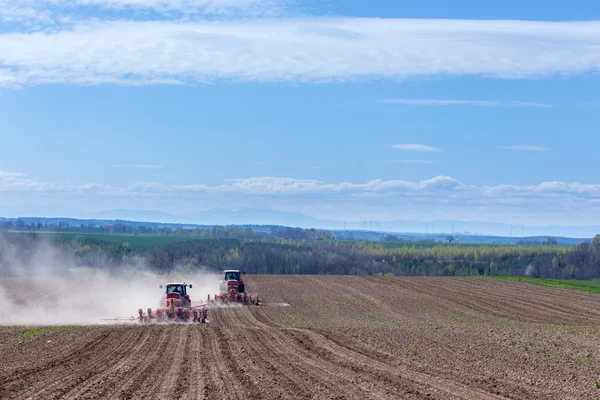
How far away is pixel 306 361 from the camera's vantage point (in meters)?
24.2

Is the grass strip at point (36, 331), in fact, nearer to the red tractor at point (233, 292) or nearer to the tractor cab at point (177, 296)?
the tractor cab at point (177, 296)

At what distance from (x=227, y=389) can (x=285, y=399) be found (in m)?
1.77

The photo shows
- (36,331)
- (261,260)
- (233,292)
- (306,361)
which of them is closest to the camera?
(306,361)

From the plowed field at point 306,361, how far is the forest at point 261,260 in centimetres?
7334

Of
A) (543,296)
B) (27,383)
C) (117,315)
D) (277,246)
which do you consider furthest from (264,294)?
(277,246)

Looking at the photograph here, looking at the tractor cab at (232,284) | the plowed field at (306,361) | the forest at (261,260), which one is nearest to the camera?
the plowed field at (306,361)

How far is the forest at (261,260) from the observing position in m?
114

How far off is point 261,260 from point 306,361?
10735 cm

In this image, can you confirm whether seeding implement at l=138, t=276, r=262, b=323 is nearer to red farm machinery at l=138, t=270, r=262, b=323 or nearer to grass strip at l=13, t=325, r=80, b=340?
red farm machinery at l=138, t=270, r=262, b=323

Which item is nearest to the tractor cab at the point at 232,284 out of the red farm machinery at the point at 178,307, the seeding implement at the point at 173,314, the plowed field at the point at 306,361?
the red farm machinery at the point at 178,307

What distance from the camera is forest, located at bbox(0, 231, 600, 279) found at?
4486 inches

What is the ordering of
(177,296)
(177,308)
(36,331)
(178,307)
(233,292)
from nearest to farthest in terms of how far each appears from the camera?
(36,331), (177,308), (178,307), (177,296), (233,292)

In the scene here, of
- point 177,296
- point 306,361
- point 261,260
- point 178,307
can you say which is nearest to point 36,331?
point 178,307

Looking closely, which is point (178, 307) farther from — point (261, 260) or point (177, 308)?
point (261, 260)
